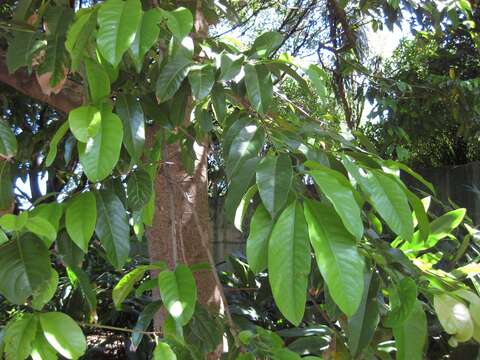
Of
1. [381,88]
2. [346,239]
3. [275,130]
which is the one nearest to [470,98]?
[381,88]

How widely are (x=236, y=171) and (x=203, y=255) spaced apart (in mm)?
981

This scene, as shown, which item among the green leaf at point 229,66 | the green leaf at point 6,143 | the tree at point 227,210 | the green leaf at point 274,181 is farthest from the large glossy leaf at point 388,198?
the green leaf at point 6,143

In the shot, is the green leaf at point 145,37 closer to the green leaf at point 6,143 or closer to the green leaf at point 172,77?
the green leaf at point 172,77

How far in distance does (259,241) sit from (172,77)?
0.38 m

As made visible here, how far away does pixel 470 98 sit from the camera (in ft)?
11.1

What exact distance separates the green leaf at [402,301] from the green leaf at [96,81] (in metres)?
0.61

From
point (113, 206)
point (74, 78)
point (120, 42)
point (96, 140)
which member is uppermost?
point (74, 78)

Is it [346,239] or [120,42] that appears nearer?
[346,239]

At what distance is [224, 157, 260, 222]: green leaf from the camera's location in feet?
2.87

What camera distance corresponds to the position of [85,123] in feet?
2.86

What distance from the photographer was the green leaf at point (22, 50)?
125cm

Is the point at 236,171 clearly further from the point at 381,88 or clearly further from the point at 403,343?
the point at 381,88

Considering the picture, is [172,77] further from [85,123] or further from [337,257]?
[337,257]

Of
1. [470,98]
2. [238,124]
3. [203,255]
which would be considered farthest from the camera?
[470,98]
